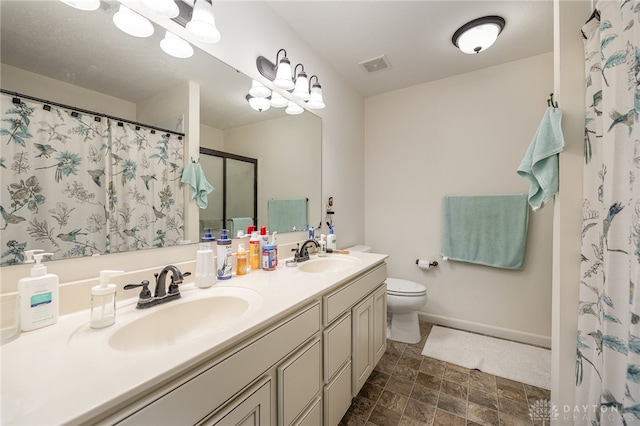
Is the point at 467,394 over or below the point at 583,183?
below

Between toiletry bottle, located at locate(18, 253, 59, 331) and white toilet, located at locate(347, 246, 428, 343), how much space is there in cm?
190

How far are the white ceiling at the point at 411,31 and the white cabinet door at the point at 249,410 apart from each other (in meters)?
1.89

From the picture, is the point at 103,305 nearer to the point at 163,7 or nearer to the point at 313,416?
the point at 313,416

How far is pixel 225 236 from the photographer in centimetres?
111

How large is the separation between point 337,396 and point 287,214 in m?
1.05

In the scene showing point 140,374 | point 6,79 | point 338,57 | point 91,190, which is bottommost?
point 140,374

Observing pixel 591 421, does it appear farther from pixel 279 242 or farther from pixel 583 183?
pixel 279 242

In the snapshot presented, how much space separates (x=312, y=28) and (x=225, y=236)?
5.14ft

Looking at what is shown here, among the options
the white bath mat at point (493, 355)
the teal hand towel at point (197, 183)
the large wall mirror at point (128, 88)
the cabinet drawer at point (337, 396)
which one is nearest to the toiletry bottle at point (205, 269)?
the large wall mirror at point (128, 88)

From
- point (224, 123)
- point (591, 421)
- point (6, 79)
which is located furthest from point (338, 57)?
point (591, 421)

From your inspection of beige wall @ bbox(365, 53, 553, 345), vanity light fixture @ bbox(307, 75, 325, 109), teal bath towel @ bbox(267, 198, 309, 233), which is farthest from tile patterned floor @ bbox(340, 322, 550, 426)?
vanity light fixture @ bbox(307, 75, 325, 109)

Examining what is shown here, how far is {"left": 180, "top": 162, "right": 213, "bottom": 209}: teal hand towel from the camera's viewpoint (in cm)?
109

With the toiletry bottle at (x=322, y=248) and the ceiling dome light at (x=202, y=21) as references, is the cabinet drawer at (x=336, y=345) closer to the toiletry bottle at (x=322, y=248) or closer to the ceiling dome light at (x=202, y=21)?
the toiletry bottle at (x=322, y=248)
